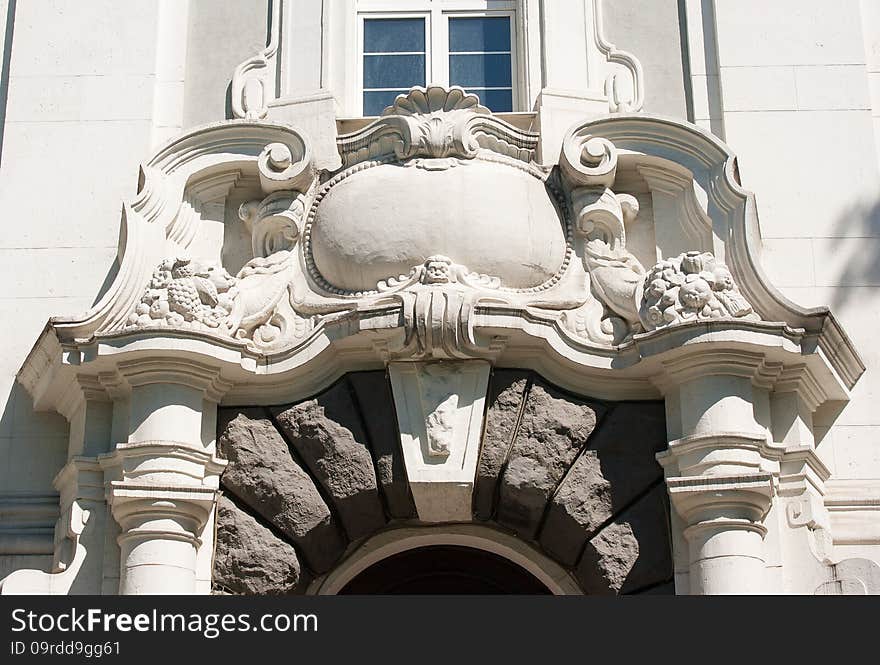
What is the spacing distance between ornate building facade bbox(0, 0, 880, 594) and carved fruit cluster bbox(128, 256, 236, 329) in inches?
0.7

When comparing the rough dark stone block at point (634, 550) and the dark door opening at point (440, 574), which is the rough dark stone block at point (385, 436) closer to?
the dark door opening at point (440, 574)

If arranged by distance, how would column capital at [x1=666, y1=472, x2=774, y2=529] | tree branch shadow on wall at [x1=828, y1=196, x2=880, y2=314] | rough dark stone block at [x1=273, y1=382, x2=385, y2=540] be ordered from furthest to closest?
tree branch shadow on wall at [x1=828, y1=196, x2=880, y2=314] → rough dark stone block at [x1=273, y1=382, x2=385, y2=540] → column capital at [x1=666, y1=472, x2=774, y2=529]

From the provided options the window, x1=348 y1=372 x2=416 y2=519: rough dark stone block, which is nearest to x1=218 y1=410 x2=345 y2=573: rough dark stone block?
x1=348 y1=372 x2=416 y2=519: rough dark stone block

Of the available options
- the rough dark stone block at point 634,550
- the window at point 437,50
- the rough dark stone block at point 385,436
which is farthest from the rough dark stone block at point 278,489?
the window at point 437,50

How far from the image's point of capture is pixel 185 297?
8.72 metres

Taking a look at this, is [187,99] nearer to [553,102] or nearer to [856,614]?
[553,102]

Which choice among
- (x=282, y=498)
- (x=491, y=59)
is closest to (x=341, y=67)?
(x=491, y=59)

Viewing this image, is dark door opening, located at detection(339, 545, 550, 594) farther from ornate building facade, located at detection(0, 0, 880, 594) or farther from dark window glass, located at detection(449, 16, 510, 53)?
dark window glass, located at detection(449, 16, 510, 53)

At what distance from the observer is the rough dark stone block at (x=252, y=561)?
338 inches

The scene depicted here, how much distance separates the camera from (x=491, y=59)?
1007 centimetres

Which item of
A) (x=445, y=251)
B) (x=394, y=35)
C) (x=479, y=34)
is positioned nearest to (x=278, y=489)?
(x=445, y=251)

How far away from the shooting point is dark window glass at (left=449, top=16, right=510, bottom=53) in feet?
33.2

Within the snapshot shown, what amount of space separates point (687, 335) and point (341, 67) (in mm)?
2825

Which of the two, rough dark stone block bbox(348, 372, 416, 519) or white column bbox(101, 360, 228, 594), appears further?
rough dark stone block bbox(348, 372, 416, 519)
